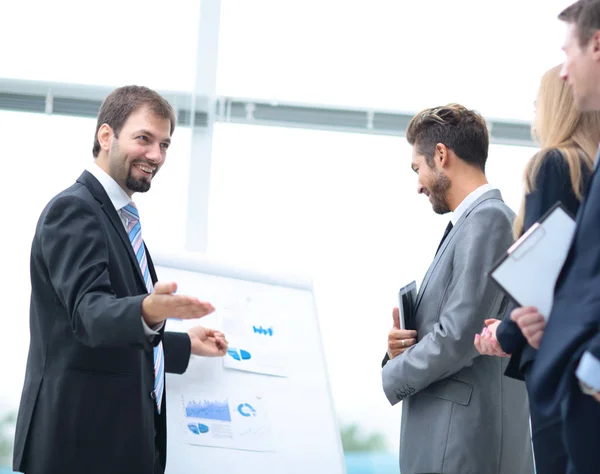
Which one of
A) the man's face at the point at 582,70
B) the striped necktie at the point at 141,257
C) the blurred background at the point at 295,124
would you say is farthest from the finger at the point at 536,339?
the blurred background at the point at 295,124

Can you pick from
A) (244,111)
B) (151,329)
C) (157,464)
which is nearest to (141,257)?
(151,329)

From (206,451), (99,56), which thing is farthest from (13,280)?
(206,451)

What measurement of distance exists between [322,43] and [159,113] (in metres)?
1.78

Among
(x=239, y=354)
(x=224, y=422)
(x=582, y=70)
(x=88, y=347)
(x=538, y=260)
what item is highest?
(x=582, y=70)

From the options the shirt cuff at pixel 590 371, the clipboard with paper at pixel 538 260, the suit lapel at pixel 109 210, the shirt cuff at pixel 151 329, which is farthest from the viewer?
the suit lapel at pixel 109 210

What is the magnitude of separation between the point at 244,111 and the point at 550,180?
2389 mm

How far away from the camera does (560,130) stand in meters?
1.77

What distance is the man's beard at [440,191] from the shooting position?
2.48 m

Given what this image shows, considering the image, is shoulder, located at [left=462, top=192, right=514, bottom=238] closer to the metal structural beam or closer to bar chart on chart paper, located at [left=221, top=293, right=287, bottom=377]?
bar chart on chart paper, located at [left=221, top=293, right=287, bottom=377]

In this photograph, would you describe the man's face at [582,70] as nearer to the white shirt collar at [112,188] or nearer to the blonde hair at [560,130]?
the blonde hair at [560,130]

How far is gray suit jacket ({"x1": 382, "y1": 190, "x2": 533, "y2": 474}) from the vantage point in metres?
2.20

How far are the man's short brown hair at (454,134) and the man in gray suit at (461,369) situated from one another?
0.10 meters

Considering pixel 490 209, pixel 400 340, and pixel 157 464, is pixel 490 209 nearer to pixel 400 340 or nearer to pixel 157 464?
pixel 400 340

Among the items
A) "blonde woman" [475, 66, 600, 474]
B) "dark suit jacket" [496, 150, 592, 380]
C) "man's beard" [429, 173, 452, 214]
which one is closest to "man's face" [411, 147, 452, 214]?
"man's beard" [429, 173, 452, 214]
